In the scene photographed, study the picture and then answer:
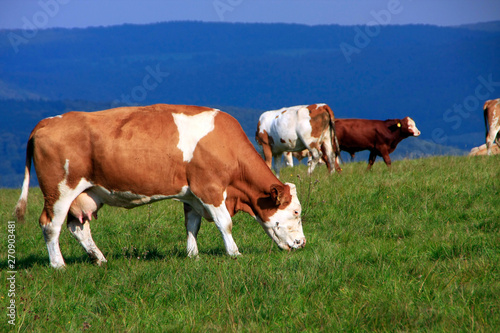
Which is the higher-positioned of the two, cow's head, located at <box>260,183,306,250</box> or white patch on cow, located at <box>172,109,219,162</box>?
white patch on cow, located at <box>172,109,219,162</box>

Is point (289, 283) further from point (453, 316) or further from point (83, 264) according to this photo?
point (83, 264)

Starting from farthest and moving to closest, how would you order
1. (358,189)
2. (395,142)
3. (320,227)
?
(395,142), (358,189), (320,227)

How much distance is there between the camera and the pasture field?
14.8 ft

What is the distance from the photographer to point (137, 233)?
325 inches

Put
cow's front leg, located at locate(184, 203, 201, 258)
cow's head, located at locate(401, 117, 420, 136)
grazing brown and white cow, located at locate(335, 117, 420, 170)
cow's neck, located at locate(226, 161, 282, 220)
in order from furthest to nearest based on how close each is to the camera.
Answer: grazing brown and white cow, located at locate(335, 117, 420, 170)
cow's head, located at locate(401, 117, 420, 136)
cow's front leg, located at locate(184, 203, 201, 258)
cow's neck, located at locate(226, 161, 282, 220)

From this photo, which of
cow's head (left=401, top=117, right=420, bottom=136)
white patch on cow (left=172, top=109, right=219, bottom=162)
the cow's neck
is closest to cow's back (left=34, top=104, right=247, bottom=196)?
white patch on cow (left=172, top=109, right=219, bottom=162)

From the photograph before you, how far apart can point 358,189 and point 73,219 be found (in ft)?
17.1

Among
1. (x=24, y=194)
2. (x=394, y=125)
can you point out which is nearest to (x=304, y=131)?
(x=394, y=125)

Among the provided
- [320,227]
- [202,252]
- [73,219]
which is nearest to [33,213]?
[73,219]

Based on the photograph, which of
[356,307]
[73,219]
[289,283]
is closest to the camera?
[356,307]

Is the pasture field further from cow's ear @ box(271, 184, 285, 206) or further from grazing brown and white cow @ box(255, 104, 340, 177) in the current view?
grazing brown and white cow @ box(255, 104, 340, 177)

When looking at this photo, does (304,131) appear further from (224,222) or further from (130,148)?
(130,148)

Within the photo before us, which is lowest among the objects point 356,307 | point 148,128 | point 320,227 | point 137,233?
point 137,233

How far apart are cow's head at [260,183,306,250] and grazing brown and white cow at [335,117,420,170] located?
33.4ft
